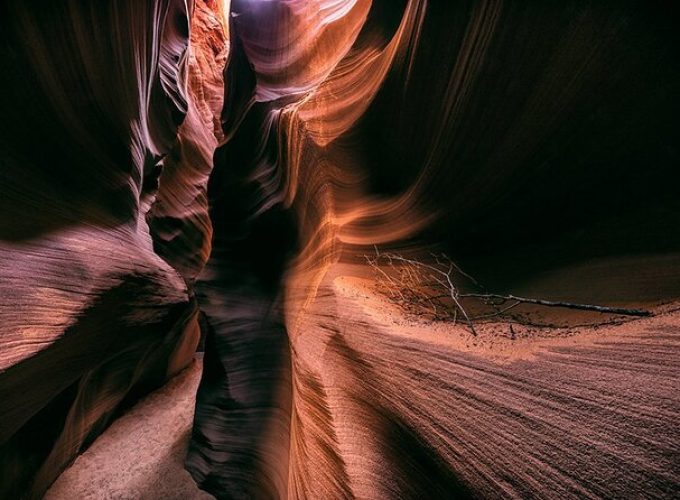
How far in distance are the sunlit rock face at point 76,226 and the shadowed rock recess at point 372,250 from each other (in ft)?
0.08

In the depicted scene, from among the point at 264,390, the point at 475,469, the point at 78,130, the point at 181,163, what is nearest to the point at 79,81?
the point at 78,130

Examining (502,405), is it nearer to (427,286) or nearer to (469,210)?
(427,286)

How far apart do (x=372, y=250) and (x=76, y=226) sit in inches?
122

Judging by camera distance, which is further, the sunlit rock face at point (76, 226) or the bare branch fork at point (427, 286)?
the sunlit rock face at point (76, 226)

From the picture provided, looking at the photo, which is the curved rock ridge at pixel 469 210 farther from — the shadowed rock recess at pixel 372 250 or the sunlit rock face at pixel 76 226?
the sunlit rock face at pixel 76 226

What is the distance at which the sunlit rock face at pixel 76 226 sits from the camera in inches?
89.9

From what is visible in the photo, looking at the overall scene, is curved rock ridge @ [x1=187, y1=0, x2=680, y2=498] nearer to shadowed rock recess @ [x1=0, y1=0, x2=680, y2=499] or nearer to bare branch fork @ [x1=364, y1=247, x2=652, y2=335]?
shadowed rock recess @ [x1=0, y1=0, x2=680, y2=499]

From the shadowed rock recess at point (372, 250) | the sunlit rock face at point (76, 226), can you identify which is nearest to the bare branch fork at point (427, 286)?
the shadowed rock recess at point (372, 250)

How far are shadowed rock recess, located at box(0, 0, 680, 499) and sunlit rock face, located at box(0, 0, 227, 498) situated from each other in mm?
26

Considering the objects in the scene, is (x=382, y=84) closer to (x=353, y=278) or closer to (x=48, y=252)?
(x=353, y=278)

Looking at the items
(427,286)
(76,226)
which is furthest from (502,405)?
(76,226)

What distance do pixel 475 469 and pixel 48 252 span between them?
3417 mm

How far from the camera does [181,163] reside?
241 inches

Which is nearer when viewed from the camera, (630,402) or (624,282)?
(630,402)
